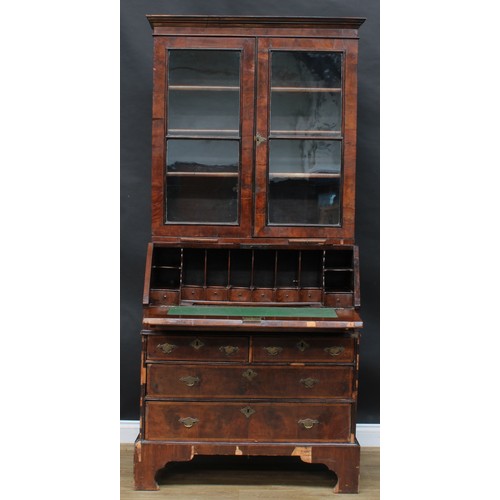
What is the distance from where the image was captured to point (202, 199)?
3273 mm

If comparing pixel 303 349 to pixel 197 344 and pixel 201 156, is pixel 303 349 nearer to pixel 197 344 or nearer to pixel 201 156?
pixel 197 344

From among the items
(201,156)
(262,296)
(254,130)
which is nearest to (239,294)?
(262,296)

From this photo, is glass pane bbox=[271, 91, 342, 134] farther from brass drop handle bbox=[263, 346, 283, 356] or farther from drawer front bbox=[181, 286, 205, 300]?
brass drop handle bbox=[263, 346, 283, 356]

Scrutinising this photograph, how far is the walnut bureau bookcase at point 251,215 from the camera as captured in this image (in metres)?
3.09

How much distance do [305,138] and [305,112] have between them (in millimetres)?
136

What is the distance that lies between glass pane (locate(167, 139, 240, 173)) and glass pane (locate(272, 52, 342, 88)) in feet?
1.38

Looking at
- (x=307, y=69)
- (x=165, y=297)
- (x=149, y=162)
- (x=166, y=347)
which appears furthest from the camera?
(x=149, y=162)

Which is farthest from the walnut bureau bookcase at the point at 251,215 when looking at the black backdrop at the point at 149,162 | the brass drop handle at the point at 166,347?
the black backdrop at the point at 149,162

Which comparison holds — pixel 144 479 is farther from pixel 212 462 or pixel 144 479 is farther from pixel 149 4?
pixel 149 4

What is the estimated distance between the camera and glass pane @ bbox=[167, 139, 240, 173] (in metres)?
3.25

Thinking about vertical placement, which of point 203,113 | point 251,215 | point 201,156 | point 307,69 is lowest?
point 251,215

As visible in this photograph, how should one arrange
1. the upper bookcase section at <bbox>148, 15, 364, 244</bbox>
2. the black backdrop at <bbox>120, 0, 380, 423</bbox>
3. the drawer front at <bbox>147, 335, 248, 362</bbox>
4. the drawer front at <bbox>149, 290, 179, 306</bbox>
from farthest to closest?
1. the black backdrop at <bbox>120, 0, 380, 423</bbox>
2. the drawer front at <bbox>149, 290, 179, 306</bbox>
3. the upper bookcase section at <bbox>148, 15, 364, 244</bbox>
4. the drawer front at <bbox>147, 335, 248, 362</bbox>

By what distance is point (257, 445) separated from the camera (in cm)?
308

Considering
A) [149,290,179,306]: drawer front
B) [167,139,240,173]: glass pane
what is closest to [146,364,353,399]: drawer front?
[149,290,179,306]: drawer front
